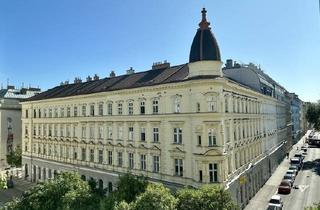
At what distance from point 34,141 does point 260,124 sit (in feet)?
144

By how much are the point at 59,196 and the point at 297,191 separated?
38475 millimetres

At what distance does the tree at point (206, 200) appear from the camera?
23.4 metres

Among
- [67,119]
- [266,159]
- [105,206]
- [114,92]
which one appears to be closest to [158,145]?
[114,92]

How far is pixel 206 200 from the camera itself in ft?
77.4

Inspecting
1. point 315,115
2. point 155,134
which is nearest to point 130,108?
point 155,134

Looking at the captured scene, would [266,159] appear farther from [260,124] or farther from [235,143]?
[235,143]

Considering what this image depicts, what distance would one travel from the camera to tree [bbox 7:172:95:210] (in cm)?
2680

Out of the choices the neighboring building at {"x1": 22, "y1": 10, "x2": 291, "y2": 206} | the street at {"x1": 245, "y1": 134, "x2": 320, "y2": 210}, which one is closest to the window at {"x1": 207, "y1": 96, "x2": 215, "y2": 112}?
the neighboring building at {"x1": 22, "y1": 10, "x2": 291, "y2": 206}

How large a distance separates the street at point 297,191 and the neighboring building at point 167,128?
182 cm

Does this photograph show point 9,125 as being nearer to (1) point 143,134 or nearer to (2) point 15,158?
(2) point 15,158

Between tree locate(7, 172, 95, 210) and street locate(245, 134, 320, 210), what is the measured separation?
23392mm

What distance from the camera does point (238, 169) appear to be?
39.2m

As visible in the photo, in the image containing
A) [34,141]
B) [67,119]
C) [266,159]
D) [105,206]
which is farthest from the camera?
[34,141]

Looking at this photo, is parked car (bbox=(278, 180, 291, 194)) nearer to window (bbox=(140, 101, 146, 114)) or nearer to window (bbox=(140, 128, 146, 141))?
window (bbox=(140, 128, 146, 141))
